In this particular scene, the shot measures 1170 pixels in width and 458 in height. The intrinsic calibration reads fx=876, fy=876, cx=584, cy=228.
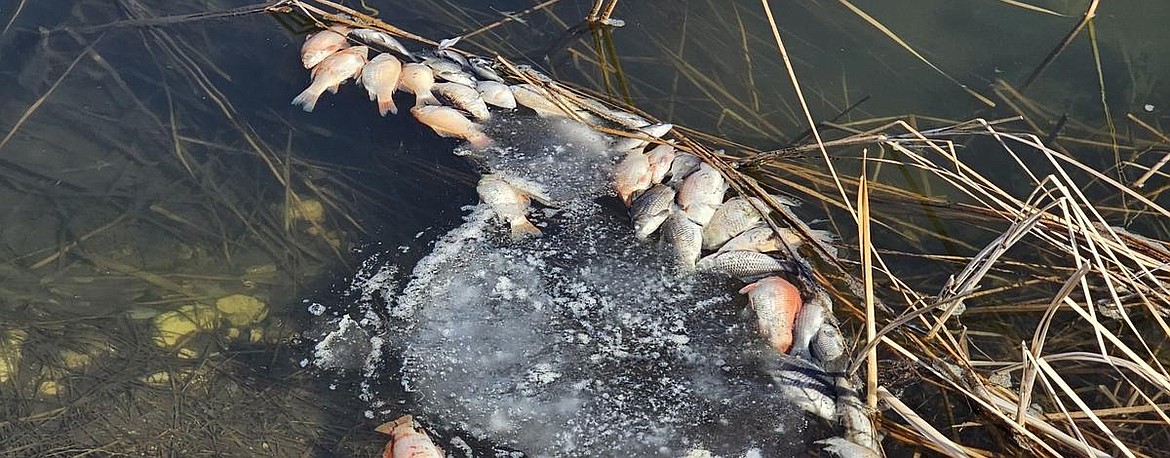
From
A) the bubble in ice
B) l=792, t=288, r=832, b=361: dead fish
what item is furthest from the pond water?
l=792, t=288, r=832, b=361: dead fish

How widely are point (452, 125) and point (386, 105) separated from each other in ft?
A: 1.27

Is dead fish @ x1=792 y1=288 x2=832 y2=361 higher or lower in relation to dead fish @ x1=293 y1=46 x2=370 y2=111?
lower

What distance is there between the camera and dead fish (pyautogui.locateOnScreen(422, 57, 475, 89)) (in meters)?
4.32

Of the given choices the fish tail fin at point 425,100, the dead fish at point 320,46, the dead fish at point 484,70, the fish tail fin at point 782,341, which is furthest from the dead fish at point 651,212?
the dead fish at point 320,46

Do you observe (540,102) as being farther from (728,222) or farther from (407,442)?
(407,442)

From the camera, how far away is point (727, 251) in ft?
11.5

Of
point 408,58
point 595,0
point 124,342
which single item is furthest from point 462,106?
point 124,342

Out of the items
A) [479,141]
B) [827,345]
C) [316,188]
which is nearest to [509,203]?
[479,141]

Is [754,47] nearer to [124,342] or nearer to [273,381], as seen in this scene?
[273,381]

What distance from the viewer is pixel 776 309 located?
10.7 ft

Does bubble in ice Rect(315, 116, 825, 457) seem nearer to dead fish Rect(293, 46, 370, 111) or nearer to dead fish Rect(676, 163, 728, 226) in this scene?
dead fish Rect(676, 163, 728, 226)

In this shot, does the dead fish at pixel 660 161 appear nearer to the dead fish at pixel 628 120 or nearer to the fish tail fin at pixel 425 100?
the dead fish at pixel 628 120

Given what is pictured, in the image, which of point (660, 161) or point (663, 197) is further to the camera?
point (660, 161)

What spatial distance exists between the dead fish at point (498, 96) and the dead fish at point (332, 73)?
2.19 ft
